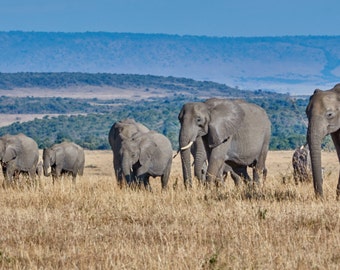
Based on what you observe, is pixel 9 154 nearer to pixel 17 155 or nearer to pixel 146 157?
pixel 17 155

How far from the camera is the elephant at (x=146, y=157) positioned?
2011cm

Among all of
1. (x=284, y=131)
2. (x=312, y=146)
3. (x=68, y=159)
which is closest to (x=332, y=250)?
(x=312, y=146)

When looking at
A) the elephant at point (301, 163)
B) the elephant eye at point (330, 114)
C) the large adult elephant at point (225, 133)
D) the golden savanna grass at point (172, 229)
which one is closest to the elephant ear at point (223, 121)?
the large adult elephant at point (225, 133)

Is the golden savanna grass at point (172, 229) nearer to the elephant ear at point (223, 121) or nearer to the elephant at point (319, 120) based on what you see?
the elephant at point (319, 120)

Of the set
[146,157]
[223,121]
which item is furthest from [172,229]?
[146,157]

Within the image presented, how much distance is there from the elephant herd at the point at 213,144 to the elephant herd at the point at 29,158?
26 mm

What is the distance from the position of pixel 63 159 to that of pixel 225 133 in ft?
48.6

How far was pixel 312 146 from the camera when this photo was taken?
12273 millimetres

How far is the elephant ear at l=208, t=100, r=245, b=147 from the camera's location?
15718mm

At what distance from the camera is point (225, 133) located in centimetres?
1593

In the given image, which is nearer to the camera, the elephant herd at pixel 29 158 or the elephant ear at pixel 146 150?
the elephant ear at pixel 146 150

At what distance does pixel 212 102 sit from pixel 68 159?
15.0m

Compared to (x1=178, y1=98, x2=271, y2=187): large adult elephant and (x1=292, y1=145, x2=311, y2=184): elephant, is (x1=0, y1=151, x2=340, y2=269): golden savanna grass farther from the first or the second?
(x1=292, y1=145, x2=311, y2=184): elephant

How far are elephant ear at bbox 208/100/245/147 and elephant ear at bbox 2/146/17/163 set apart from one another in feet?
31.3
